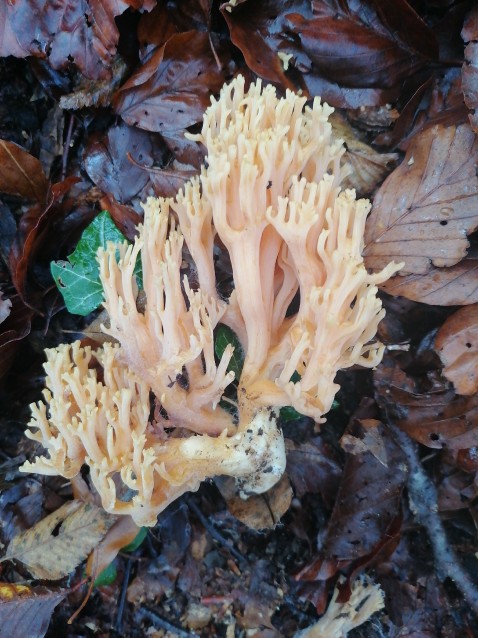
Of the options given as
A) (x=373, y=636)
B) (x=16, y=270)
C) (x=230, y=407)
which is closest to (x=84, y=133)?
(x=16, y=270)

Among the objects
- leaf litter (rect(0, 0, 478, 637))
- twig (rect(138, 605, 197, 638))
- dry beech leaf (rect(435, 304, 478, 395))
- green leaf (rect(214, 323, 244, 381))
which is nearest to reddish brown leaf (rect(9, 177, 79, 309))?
leaf litter (rect(0, 0, 478, 637))

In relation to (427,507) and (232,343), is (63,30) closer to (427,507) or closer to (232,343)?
(232,343)

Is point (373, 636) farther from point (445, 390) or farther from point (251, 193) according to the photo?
point (251, 193)

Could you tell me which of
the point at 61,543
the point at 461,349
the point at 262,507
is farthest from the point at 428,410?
the point at 61,543

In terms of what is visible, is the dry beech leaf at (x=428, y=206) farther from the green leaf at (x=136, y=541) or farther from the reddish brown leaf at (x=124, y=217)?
the green leaf at (x=136, y=541)

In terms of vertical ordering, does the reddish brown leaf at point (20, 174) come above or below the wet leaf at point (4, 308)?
above

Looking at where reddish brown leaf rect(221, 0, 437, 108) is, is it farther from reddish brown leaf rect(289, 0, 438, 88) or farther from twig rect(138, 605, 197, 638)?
twig rect(138, 605, 197, 638)

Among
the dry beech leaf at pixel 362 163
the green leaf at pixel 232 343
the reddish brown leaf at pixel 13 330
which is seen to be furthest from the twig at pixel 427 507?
the reddish brown leaf at pixel 13 330
